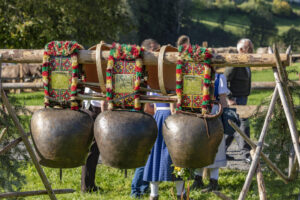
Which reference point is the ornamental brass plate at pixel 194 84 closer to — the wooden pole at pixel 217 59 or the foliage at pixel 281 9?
the wooden pole at pixel 217 59

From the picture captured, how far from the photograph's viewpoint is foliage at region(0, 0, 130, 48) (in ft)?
40.5

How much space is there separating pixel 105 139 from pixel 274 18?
2143 inches

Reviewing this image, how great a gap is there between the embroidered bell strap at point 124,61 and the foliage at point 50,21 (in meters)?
9.74

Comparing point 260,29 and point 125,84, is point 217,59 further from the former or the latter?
point 260,29

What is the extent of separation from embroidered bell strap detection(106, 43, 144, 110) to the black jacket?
11.0ft

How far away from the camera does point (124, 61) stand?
2859 mm

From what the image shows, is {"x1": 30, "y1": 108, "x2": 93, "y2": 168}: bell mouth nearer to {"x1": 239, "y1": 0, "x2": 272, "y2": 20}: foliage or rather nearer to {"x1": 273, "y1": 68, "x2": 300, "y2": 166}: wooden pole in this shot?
{"x1": 273, "y1": 68, "x2": 300, "y2": 166}: wooden pole

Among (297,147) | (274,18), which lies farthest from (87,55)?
(274,18)

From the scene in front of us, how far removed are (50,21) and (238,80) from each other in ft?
25.4

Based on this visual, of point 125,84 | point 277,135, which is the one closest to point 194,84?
point 125,84

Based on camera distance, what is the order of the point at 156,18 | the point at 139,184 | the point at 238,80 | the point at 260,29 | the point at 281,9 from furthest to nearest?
the point at 281,9
the point at 260,29
the point at 156,18
the point at 238,80
the point at 139,184

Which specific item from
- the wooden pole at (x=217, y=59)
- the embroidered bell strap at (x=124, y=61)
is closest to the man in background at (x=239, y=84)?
the wooden pole at (x=217, y=59)

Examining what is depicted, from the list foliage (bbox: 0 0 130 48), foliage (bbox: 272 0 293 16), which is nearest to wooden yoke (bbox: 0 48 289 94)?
foliage (bbox: 0 0 130 48)

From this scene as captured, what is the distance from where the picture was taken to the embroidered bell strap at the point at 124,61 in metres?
2.84
